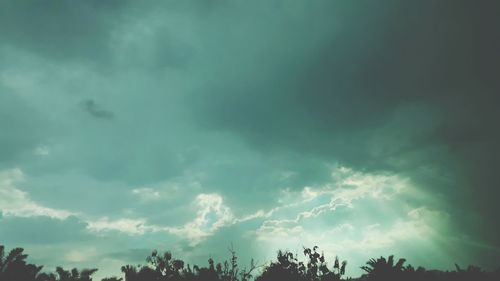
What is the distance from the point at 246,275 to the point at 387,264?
57.9 ft

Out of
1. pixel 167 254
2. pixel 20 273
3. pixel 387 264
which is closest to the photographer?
pixel 20 273

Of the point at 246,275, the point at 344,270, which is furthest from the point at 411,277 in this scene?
the point at 246,275

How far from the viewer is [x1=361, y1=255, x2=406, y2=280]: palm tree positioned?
81.5 ft

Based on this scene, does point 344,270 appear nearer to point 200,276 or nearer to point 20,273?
point 200,276

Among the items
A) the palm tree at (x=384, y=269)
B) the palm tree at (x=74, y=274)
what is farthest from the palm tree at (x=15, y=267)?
the palm tree at (x=384, y=269)

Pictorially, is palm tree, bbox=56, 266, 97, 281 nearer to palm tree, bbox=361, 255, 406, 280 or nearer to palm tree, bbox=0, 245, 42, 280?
palm tree, bbox=0, 245, 42, 280

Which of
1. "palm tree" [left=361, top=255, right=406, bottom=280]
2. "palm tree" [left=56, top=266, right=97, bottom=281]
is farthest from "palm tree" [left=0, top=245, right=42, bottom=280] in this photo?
"palm tree" [left=361, top=255, right=406, bottom=280]

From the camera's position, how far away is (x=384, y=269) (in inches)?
992

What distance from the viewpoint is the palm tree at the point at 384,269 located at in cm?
2483

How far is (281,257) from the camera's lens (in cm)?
3838

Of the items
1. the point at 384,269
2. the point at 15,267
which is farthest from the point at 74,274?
the point at 384,269

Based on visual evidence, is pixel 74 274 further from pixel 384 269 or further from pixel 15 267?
pixel 384 269

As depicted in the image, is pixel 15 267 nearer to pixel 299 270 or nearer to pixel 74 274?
pixel 74 274

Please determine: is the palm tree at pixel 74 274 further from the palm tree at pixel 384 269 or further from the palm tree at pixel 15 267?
the palm tree at pixel 384 269
